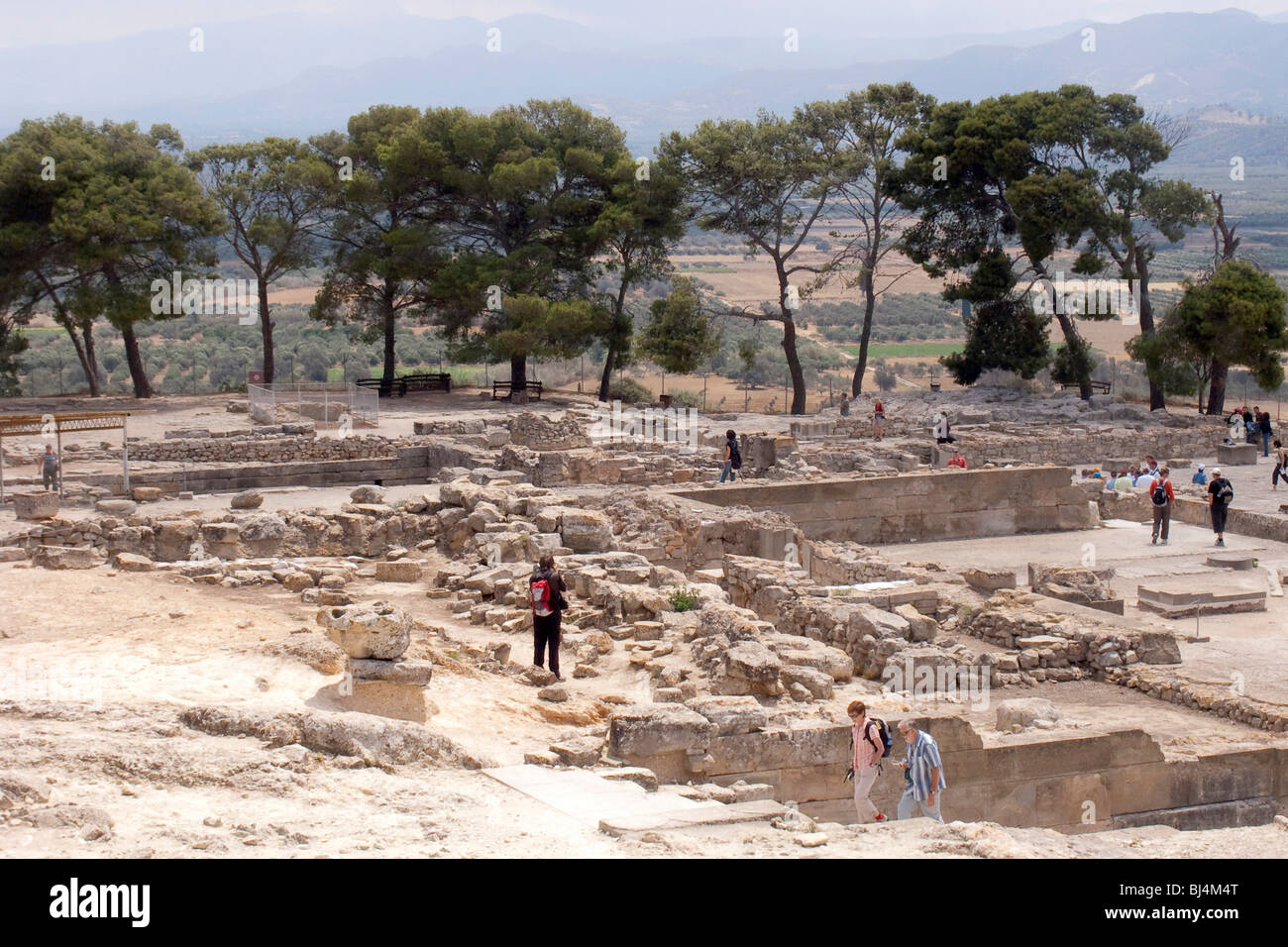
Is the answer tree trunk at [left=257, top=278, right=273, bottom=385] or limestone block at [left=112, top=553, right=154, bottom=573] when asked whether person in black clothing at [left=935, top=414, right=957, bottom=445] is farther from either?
tree trunk at [left=257, top=278, right=273, bottom=385]

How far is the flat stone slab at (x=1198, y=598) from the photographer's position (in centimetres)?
1484

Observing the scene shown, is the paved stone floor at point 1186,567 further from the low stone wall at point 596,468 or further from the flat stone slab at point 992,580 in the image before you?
the low stone wall at point 596,468

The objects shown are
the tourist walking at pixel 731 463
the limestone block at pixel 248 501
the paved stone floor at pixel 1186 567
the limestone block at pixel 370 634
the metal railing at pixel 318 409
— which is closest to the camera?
the limestone block at pixel 370 634

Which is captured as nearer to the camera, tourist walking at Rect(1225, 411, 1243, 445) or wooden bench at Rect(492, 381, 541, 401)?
tourist walking at Rect(1225, 411, 1243, 445)

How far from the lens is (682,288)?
124ft

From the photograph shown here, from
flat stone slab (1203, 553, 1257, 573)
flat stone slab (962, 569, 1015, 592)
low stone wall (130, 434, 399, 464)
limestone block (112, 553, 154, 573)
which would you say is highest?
low stone wall (130, 434, 399, 464)

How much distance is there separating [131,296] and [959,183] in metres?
23.2

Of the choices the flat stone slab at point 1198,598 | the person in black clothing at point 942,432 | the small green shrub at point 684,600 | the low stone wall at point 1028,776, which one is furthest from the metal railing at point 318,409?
the low stone wall at point 1028,776

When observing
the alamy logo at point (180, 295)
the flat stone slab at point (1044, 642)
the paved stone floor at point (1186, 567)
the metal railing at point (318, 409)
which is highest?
the alamy logo at point (180, 295)

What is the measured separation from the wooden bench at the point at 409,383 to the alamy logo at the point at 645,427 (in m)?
7.46

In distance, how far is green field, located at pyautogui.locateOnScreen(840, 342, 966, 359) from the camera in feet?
246

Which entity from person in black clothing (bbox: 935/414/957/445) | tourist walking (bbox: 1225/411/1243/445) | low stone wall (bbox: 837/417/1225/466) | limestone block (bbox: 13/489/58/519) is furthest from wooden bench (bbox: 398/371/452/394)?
limestone block (bbox: 13/489/58/519)

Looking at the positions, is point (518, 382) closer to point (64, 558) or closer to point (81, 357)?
point (81, 357)
